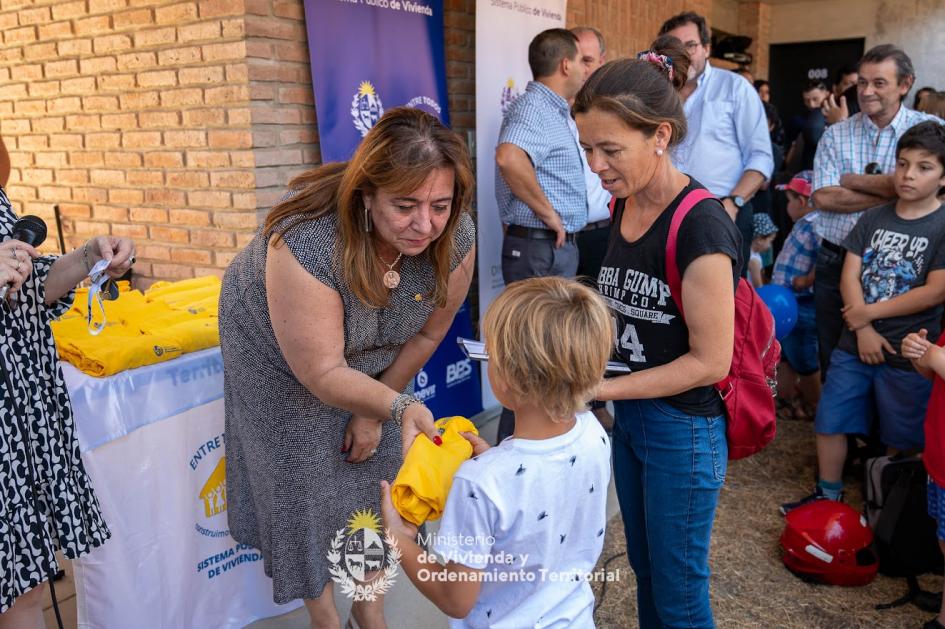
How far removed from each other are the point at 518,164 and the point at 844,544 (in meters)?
2.27

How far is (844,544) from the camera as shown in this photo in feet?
9.39

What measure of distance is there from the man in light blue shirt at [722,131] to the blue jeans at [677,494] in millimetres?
2417

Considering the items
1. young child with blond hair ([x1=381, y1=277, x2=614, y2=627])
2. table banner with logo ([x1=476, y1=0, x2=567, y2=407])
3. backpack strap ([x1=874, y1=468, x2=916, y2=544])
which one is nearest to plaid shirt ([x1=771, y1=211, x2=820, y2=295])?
backpack strap ([x1=874, y1=468, x2=916, y2=544])

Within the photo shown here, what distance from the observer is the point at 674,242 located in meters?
1.62

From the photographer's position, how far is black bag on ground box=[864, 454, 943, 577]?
9.37 ft

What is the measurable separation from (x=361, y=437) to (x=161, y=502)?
76 cm

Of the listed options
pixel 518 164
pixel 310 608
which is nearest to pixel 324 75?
pixel 518 164

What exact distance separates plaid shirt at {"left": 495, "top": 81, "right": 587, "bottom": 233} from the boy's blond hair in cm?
253

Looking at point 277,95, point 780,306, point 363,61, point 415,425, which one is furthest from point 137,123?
point 780,306

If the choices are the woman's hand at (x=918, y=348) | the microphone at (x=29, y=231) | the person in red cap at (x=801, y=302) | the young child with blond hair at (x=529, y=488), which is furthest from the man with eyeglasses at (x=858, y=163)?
the microphone at (x=29, y=231)

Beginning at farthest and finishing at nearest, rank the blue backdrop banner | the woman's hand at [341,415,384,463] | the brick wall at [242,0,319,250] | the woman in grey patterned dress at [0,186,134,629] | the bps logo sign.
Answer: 1. the bps logo sign
2. the blue backdrop banner
3. the brick wall at [242,0,319,250]
4. the woman's hand at [341,415,384,463]
5. the woman in grey patterned dress at [0,186,134,629]

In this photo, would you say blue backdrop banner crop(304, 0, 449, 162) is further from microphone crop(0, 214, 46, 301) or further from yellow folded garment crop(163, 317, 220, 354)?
microphone crop(0, 214, 46, 301)

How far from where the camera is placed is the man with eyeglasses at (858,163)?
3391mm

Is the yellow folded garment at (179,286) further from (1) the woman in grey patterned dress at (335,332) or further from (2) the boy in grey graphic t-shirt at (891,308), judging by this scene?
(2) the boy in grey graphic t-shirt at (891,308)
